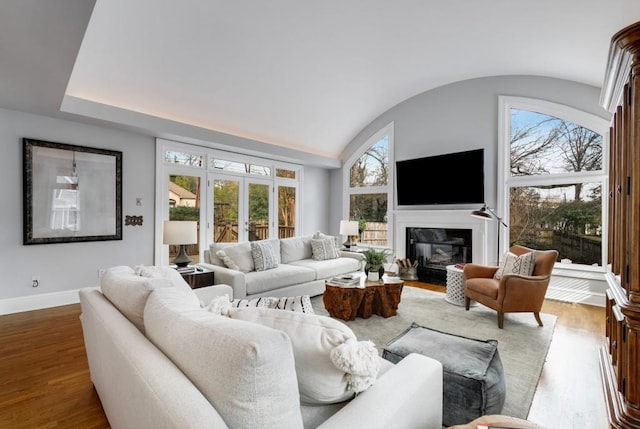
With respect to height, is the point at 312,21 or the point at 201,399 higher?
the point at 312,21

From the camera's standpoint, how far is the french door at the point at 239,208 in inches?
222

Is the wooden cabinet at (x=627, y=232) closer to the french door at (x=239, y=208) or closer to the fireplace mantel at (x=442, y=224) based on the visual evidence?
the fireplace mantel at (x=442, y=224)

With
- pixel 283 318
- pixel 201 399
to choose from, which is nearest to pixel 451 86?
pixel 283 318

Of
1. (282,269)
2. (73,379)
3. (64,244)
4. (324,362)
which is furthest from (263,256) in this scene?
(324,362)

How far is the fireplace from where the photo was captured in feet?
17.9

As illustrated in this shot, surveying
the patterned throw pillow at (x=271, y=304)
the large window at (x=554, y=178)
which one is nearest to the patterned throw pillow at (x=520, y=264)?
the large window at (x=554, y=178)

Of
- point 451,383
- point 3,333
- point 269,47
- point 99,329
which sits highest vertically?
point 269,47

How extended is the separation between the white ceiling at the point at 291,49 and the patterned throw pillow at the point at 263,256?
2.44m

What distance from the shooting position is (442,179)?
18.3ft

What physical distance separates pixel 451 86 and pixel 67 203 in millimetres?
6265

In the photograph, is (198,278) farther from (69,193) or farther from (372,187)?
(372,187)

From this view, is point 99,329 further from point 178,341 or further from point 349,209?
point 349,209

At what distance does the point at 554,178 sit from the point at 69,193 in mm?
6829

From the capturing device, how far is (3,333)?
3.07m
